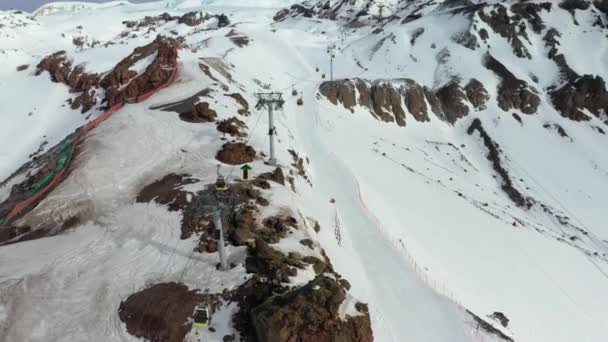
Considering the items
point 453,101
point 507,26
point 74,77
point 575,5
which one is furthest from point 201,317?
point 575,5

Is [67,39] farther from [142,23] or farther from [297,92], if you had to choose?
[297,92]

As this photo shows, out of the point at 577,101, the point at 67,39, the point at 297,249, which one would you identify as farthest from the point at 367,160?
the point at 67,39

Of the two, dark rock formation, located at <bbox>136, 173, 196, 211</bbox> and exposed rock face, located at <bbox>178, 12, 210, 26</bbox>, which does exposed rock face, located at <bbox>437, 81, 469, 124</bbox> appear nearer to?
dark rock formation, located at <bbox>136, 173, 196, 211</bbox>

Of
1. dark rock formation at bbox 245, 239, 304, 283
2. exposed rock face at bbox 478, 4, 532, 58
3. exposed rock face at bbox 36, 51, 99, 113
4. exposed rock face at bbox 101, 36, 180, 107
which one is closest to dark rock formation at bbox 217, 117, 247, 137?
dark rock formation at bbox 245, 239, 304, 283

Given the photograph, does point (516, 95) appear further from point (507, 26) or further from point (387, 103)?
point (387, 103)

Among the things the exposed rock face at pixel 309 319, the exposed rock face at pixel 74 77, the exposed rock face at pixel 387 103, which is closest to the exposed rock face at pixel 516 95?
the exposed rock face at pixel 387 103
